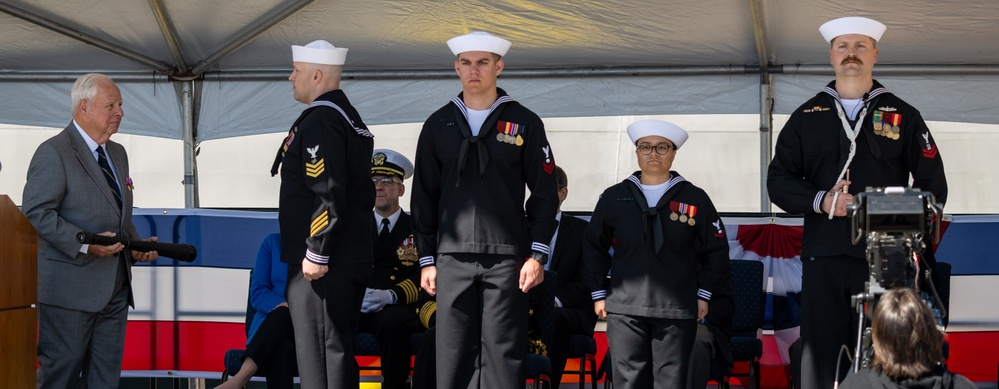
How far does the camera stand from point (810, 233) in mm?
4914

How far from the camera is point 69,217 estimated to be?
5516mm

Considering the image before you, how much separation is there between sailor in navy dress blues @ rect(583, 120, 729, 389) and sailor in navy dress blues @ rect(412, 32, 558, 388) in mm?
541

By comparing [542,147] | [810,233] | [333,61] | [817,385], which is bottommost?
[817,385]

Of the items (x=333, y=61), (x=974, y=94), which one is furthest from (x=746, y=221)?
(x=333, y=61)

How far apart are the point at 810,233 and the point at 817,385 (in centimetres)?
63

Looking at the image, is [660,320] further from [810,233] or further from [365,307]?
[365,307]

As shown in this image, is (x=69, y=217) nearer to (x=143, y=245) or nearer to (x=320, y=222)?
(x=143, y=245)

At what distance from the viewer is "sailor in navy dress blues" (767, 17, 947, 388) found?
4766 millimetres

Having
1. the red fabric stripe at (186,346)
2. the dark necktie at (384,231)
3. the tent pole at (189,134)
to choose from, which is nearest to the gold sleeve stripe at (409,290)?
the dark necktie at (384,231)

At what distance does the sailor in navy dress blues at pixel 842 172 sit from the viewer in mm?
4766

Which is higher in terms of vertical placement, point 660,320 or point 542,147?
point 542,147

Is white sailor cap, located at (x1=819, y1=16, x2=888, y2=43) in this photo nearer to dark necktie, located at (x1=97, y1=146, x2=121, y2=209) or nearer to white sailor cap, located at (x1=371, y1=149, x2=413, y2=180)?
white sailor cap, located at (x1=371, y1=149, x2=413, y2=180)

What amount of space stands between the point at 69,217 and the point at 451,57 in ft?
10.7

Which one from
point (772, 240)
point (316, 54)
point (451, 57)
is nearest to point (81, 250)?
point (316, 54)
